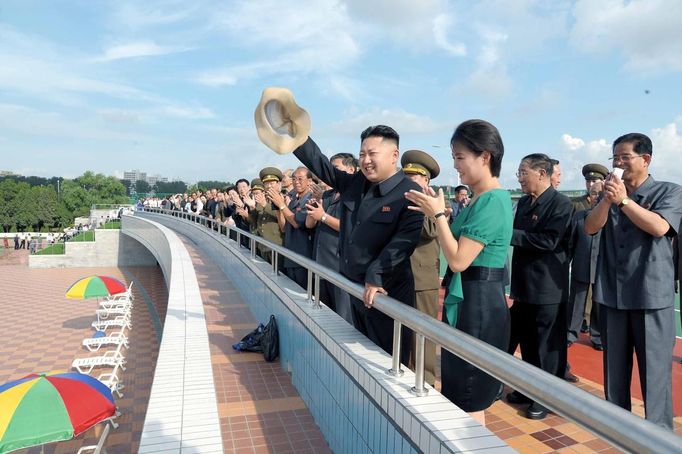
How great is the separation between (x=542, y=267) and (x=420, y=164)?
121 cm

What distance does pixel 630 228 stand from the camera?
2939 mm

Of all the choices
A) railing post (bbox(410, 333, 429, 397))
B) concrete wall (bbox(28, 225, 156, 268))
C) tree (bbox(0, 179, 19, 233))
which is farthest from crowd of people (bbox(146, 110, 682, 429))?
tree (bbox(0, 179, 19, 233))

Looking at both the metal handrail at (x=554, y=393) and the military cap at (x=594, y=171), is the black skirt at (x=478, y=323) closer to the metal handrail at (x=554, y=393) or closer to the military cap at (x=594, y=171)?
the metal handrail at (x=554, y=393)

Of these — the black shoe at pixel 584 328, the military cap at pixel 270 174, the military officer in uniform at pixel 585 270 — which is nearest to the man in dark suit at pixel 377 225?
the military officer in uniform at pixel 585 270

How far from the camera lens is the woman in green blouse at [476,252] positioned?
209 cm

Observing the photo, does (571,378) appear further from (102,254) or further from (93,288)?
(102,254)

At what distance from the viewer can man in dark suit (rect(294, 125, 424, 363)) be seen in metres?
2.72

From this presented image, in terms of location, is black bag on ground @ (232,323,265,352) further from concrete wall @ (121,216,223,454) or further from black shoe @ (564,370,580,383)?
black shoe @ (564,370,580,383)

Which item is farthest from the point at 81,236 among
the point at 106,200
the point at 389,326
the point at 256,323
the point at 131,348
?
the point at 106,200

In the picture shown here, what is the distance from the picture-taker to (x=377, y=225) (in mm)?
2820

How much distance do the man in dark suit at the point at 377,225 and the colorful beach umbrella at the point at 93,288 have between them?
48.3 ft

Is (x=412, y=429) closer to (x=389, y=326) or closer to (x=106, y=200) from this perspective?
(x=389, y=326)

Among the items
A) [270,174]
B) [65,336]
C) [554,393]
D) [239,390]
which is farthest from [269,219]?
[65,336]

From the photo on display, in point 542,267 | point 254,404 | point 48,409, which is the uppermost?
point 542,267
